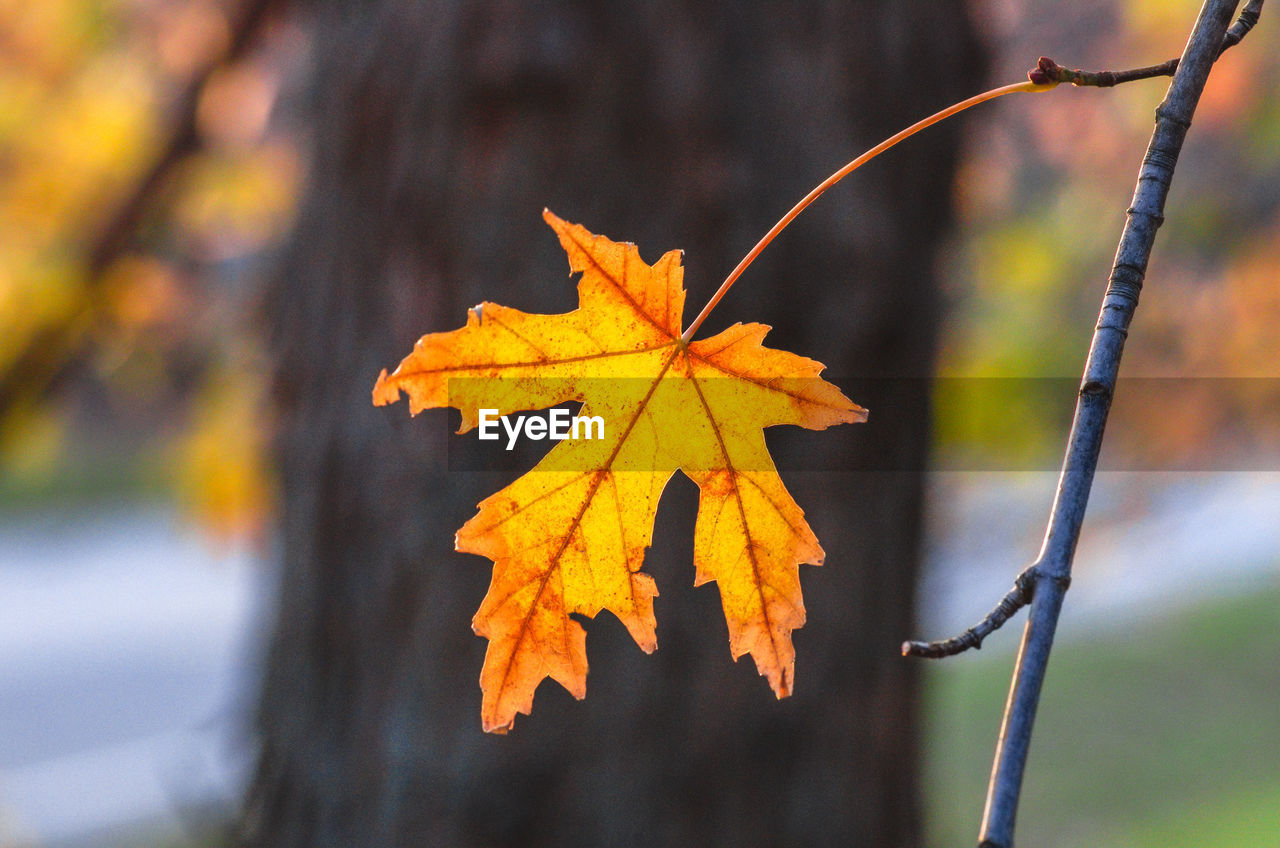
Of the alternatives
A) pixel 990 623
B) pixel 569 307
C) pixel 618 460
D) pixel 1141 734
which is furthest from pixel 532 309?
pixel 1141 734

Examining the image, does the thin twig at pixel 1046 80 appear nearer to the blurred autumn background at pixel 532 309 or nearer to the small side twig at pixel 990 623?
the small side twig at pixel 990 623

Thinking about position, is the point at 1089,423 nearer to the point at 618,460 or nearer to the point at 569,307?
the point at 618,460

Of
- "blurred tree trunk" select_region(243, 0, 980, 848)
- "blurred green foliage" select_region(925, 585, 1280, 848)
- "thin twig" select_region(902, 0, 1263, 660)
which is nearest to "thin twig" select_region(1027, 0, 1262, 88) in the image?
"thin twig" select_region(902, 0, 1263, 660)

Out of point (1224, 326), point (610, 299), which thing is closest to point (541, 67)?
point (610, 299)

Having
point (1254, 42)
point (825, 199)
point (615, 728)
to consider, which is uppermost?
point (1254, 42)

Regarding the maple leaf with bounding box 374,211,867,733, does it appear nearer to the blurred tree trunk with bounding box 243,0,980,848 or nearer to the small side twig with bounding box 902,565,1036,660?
the small side twig with bounding box 902,565,1036,660

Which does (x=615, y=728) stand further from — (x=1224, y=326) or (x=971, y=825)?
(x=971, y=825)
